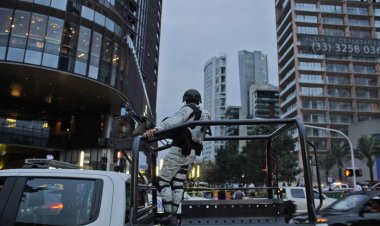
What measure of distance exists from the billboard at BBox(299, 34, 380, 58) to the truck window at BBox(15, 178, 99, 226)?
582 inches

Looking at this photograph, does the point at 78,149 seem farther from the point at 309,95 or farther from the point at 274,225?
the point at 309,95

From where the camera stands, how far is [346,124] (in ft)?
241

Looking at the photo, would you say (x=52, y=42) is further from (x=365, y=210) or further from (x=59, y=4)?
(x=365, y=210)

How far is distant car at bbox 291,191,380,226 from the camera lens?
7.76 m

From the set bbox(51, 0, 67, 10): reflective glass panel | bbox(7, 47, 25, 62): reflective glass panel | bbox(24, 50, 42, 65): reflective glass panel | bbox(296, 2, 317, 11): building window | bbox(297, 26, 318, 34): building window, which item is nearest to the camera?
bbox(7, 47, 25, 62): reflective glass panel

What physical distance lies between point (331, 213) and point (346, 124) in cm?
7113

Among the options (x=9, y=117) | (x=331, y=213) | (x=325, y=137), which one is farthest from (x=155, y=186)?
(x=325, y=137)

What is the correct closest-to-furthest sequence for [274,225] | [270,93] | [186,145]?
1. [274,225]
2. [186,145]
3. [270,93]

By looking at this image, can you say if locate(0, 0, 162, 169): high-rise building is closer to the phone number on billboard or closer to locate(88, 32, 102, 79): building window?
locate(88, 32, 102, 79): building window

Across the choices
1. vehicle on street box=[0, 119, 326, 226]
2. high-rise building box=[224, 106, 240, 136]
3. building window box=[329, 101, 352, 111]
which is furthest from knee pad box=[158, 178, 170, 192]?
building window box=[329, 101, 352, 111]

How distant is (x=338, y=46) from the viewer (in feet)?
53.3

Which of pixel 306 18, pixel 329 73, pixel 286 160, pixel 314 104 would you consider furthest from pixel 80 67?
pixel 306 18

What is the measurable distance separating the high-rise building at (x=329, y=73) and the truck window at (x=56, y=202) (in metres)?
71.6

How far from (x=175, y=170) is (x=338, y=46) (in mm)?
14458
